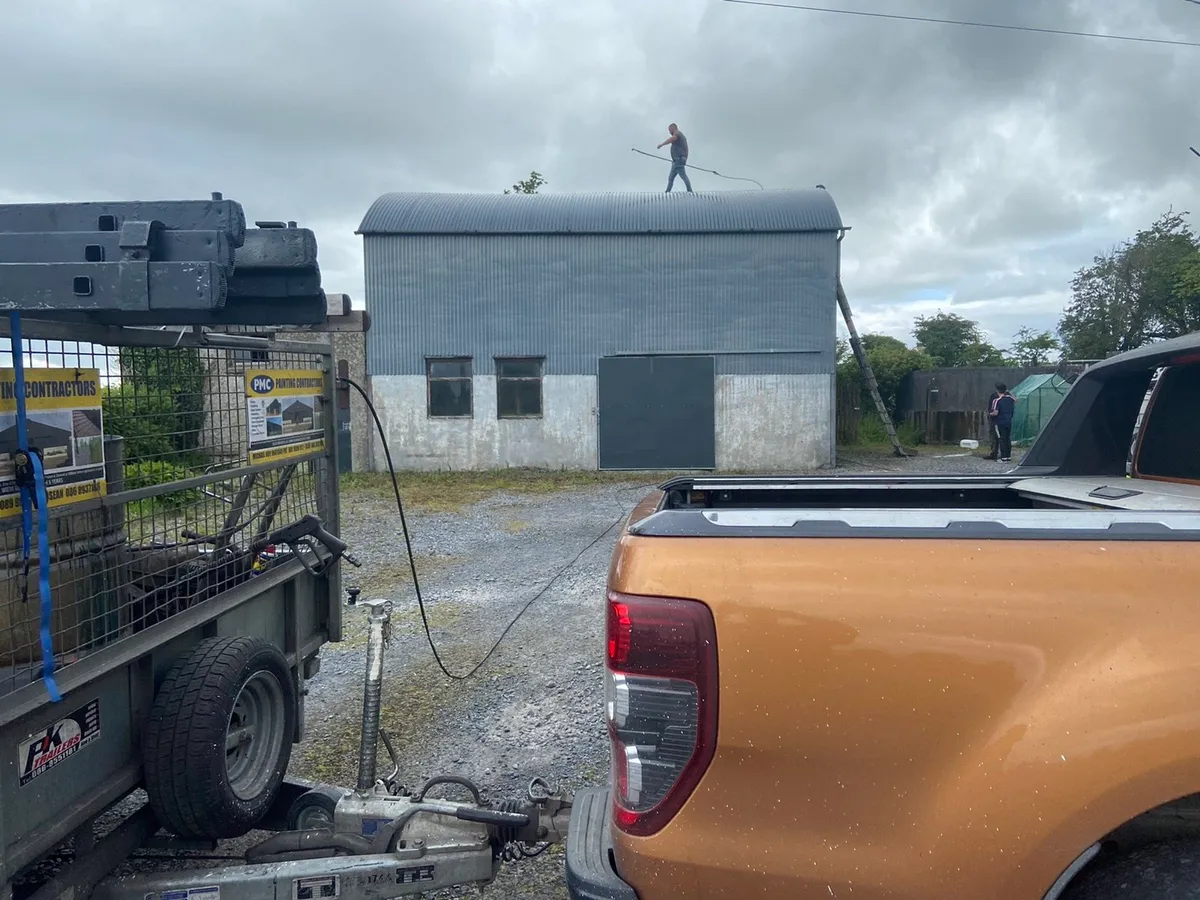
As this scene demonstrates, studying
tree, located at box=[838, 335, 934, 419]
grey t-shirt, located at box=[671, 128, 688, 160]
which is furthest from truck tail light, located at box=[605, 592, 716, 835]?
tree, located at box=[838, 335, 934, 419]

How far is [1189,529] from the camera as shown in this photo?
1.92 metres

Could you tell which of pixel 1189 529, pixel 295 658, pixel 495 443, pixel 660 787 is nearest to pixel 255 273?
pixel 295 658

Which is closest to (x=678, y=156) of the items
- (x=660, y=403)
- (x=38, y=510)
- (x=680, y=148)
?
(x=680, y=148)

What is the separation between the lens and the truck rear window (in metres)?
3.44

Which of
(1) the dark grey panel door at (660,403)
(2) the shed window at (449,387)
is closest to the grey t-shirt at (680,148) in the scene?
(1) the dark grey panel door at (660,403)

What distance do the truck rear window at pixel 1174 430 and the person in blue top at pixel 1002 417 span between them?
17.3 m

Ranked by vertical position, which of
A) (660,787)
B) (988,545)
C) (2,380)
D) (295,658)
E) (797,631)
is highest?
(2,380)

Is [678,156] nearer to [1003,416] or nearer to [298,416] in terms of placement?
[1003,416]

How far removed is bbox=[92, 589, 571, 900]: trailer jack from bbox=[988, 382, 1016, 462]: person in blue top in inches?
747

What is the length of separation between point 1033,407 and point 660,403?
35.8 feet

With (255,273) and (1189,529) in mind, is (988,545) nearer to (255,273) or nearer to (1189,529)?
(1189,529)

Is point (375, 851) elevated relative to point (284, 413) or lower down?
lower down

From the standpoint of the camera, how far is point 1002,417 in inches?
784

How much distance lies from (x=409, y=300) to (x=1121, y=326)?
25.5 meters
